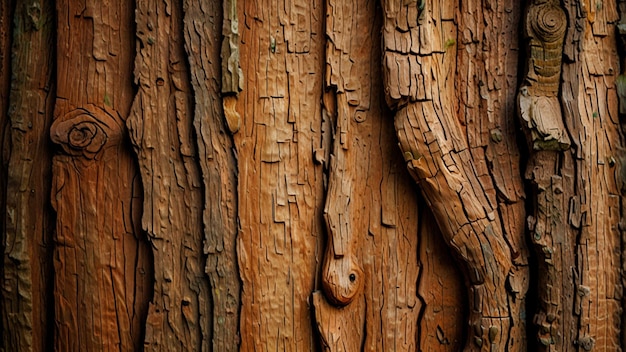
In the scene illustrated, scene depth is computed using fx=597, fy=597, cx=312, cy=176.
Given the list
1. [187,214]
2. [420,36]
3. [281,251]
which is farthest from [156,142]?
[420,36]

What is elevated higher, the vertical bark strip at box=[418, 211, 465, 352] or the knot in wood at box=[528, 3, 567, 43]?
the knot in wood at box=[528, 3, 567, 43]

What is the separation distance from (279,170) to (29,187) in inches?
32.5

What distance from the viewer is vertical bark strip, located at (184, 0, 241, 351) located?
189 cm

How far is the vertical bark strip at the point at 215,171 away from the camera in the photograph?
1.89 metres

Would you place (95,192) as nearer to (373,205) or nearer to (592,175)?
(373,205)

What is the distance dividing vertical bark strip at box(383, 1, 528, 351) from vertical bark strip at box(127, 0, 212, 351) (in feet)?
2.22

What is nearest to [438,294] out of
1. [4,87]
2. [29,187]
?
[29,187]

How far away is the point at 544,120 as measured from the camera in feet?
6.04

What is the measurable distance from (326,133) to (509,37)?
67 centimetres

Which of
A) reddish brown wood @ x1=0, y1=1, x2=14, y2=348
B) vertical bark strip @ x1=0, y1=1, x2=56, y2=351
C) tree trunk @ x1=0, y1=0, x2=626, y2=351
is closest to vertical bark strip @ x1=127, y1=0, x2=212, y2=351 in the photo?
tree trunk @ x1=0, y1=0, x2=626, y2=351

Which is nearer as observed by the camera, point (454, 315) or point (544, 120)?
point (544, 120)

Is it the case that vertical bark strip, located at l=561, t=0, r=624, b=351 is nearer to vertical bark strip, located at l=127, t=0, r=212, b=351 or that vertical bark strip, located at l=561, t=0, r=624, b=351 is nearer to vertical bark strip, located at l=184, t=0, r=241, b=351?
vertical bark strip, located at l=184, t=0, r=241, b=351

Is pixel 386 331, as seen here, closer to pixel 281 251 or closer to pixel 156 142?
pixel 281 251

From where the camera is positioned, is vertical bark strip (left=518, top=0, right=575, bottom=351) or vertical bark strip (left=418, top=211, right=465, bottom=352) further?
vertical bark strip (left=418, top=211, right=465, bottom=352)
